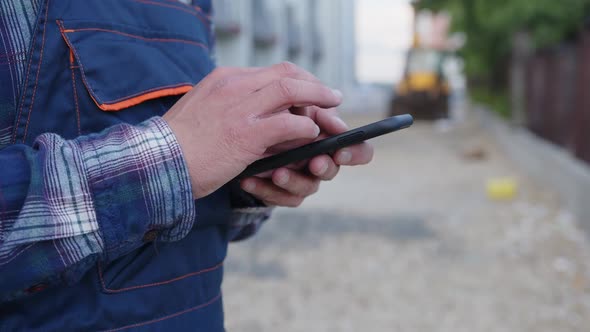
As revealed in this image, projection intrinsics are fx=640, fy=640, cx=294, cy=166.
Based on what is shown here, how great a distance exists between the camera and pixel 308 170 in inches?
41.3

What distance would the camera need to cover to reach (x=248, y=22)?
558 inches

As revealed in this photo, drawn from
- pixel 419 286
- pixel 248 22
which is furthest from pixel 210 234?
pixel 248 22

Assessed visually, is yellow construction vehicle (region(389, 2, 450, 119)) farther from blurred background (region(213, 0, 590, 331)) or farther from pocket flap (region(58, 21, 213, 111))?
pocket flap (region(58, 21, 213, 111))

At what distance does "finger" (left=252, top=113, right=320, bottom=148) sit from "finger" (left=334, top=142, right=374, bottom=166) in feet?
0.51

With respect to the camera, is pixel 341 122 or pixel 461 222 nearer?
pixel 341 122

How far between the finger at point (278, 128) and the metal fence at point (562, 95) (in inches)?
242

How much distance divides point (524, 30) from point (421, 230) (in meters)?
6.51

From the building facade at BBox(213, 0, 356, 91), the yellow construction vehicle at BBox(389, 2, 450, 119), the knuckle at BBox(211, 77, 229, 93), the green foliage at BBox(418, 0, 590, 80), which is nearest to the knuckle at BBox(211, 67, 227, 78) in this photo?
the knuckle at BBox(211, 77, 229, 93)

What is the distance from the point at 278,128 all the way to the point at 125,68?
10.3 inches

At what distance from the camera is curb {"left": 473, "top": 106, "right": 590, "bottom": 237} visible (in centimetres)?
548

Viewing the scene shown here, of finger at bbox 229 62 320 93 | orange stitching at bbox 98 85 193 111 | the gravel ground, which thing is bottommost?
the gravel ground

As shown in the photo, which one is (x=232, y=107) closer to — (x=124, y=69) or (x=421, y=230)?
(x=124, y=69)

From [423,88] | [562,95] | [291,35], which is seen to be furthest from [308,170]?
[423,88]

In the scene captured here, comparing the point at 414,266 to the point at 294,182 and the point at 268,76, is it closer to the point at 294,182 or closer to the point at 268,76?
the point at 294,182
